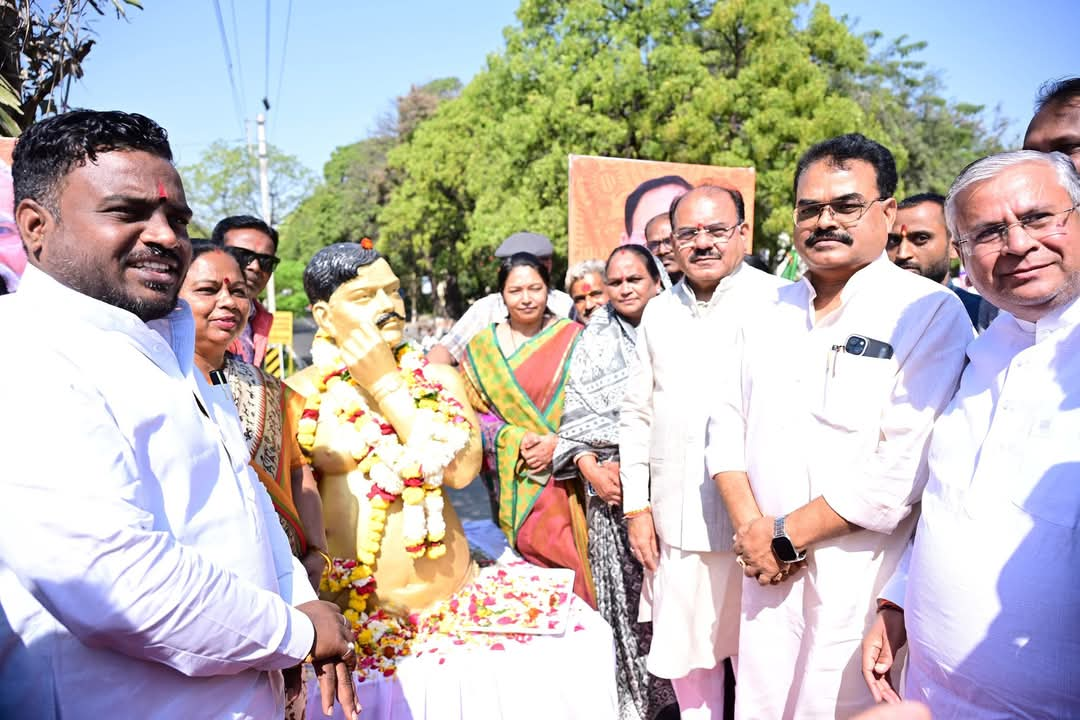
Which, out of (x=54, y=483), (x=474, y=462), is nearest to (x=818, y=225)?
(x=474, y=462)

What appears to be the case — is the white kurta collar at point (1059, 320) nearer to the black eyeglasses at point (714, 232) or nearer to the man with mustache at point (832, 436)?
the man with mustache at point (832, 436)

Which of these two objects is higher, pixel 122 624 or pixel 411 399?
pixel 411 399

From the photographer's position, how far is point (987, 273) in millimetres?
1614

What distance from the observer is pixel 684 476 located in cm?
270

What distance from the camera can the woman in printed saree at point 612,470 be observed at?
3166 mm

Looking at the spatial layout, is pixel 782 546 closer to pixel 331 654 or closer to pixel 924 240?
pixel 331 654

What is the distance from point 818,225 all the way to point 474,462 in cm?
153

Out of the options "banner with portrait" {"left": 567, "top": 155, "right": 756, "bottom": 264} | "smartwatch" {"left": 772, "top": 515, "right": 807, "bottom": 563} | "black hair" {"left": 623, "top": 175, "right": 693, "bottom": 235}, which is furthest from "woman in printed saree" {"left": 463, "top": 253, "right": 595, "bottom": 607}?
"black hair" {"left": 623, "top": 175, "right": 693, "bottom": 235}

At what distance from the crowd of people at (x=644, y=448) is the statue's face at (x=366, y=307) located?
1 centimetres

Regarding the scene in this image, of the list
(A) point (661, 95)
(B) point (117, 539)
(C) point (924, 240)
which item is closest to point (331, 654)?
(B) point (117, 539)

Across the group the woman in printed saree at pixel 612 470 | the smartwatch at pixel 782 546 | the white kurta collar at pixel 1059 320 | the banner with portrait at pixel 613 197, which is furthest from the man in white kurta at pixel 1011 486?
the banner with portrait at pixel 613 197

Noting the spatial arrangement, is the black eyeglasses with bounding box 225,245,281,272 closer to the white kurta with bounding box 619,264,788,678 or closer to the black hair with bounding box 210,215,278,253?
the black hair with bounding box 210,215,278,253

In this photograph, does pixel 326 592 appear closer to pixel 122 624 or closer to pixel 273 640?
pixel 273 640

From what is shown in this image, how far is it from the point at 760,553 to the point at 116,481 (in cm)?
177
